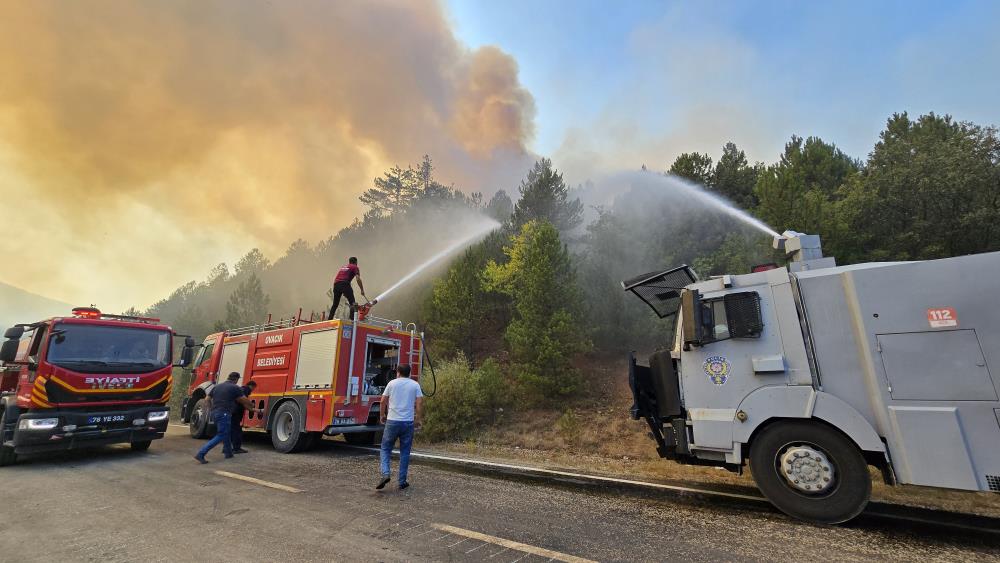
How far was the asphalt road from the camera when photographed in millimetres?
3594

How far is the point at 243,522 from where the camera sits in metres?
4.41

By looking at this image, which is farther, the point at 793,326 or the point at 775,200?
the point at 775,200

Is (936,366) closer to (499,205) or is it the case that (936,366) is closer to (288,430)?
(288,430)

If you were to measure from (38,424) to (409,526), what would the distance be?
825 cm

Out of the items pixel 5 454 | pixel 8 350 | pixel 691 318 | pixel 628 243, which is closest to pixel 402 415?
pixel 691 318

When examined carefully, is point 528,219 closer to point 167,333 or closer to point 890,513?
point 167,333

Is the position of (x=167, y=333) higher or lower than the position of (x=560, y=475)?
higher

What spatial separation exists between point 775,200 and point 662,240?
6976 mm

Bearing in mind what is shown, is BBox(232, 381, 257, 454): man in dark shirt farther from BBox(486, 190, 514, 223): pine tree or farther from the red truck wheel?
BBox(486, 190, 514, 223): pine tree

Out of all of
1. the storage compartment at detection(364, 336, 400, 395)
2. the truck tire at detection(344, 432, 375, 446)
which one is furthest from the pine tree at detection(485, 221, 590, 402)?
the storage compartment at detection(364, 336, 400, 395)

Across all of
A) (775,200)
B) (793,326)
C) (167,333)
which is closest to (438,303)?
(167,333)

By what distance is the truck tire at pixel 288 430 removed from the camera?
30.1 ft

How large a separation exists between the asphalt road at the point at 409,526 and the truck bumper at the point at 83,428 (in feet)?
3.81

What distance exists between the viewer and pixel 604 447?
39.9 feet
